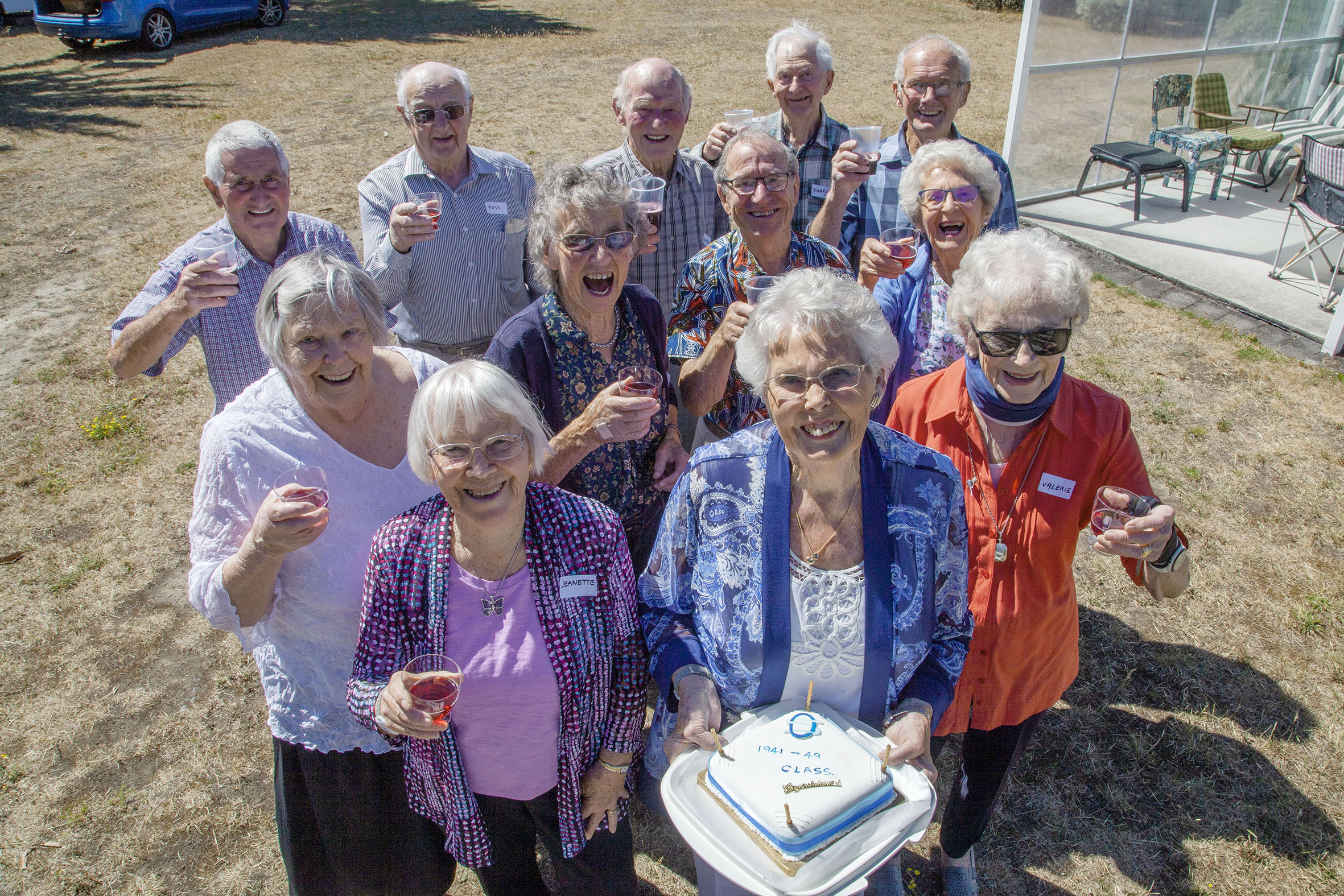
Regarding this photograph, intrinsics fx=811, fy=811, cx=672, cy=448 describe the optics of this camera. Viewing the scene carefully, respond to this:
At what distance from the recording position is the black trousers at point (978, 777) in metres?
2.61

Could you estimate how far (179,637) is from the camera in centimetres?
427

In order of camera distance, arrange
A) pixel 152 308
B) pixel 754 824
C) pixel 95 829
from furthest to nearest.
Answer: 1. pixel 95 829
2. pixel 152 308
3. pixel 754 824

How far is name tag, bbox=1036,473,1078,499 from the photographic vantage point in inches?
91.0

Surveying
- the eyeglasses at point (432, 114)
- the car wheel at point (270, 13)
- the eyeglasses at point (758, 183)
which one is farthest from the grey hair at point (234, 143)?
the car wheel at point (270, 13)

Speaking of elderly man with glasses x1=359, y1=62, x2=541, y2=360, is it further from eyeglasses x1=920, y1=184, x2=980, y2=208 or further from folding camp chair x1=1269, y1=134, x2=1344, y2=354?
folding camp chair x1=1269, y1=134, x2=1344, y2=354

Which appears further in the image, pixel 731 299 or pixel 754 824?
pixel 731 299

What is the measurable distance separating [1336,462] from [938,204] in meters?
4.13

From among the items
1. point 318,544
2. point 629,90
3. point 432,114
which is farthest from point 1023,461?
point 432,114

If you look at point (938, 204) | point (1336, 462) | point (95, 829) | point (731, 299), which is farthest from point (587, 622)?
point (1336, 462)

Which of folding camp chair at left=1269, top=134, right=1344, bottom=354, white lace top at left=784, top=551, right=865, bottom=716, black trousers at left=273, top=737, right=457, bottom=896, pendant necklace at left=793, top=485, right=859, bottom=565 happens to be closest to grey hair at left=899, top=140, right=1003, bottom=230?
pendant necklace at left=793, top=485, right=859, bottom=565

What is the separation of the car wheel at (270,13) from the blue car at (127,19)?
0.58 metres

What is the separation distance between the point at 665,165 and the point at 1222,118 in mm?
8392

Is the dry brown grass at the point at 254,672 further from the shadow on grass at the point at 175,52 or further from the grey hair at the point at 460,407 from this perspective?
the shadow on grass at the point at 175,52

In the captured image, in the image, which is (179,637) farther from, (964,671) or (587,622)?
(964,671)
